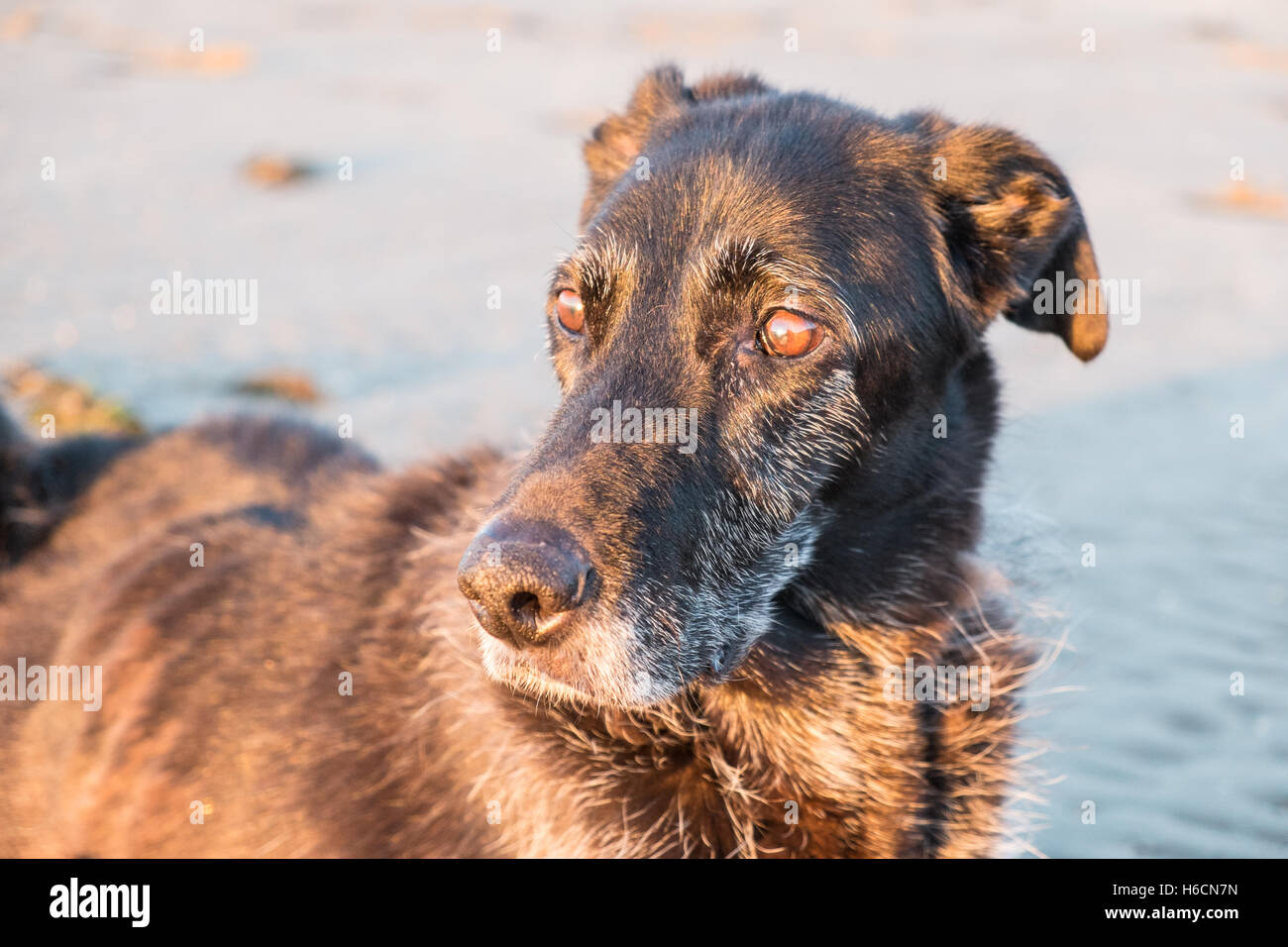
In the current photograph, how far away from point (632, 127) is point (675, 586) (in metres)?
1.84

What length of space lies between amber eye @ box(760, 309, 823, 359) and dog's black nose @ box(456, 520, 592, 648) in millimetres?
860

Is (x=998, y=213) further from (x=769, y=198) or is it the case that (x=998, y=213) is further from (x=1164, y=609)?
(x=1164, y=609)

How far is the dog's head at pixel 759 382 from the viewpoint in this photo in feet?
10.8

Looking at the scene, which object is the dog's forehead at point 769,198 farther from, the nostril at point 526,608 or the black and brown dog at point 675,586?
the nostril at point 526,608

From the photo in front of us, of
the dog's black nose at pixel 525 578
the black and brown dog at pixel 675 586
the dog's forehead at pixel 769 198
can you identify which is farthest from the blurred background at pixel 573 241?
the dog's black nose at pixel 525 578

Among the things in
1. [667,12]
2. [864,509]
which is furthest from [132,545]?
[667,12]

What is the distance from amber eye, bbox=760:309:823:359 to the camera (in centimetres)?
363

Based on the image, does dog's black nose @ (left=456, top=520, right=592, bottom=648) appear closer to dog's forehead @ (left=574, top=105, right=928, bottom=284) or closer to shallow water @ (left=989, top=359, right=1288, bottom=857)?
dog's forehead @ (left=574, top=105, right=928, bottom=284)

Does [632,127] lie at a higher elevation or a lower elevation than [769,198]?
higher

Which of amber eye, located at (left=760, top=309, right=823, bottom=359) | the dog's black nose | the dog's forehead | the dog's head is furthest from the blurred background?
the dog's black nose

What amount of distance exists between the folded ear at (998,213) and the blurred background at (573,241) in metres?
0.80

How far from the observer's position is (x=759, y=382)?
362 cm

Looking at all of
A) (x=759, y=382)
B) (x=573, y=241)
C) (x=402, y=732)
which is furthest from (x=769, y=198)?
(x=402, y=732)

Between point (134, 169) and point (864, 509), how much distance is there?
10.4m
